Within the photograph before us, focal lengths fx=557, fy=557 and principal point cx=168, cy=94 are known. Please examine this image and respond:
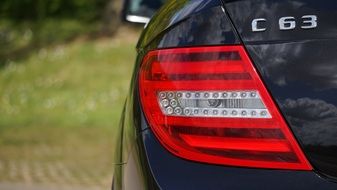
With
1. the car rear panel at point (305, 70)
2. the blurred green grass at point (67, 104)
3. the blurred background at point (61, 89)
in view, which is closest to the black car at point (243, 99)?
the car rear panel at point (305, 70)

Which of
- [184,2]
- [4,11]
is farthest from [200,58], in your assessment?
[4,11]

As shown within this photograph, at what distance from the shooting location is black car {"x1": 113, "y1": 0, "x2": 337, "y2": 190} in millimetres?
1464

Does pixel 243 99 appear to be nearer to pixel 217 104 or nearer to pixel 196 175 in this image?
pixel 217 104

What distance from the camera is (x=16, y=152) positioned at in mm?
7020

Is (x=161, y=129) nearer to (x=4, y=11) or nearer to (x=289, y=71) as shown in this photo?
(x=289, y=71)

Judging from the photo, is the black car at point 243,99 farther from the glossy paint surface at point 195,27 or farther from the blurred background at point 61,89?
the blurred background at point 61,89

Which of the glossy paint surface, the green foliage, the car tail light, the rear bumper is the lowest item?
the rear bumper

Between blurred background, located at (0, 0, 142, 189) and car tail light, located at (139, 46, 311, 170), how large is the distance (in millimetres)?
4136

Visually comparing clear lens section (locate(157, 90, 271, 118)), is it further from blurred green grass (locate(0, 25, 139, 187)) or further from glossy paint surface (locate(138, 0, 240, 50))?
blurred green grass (locate(0, 25, 139, 187))

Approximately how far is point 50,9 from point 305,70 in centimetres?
1529

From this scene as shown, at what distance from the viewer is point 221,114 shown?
1535mm

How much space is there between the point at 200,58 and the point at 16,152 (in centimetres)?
587

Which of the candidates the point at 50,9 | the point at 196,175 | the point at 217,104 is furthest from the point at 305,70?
the point at 50,9

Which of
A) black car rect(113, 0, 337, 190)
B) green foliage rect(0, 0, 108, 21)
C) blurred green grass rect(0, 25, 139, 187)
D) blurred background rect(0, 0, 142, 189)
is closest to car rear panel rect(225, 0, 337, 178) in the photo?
black car rect(113, 0, 337, 190)
